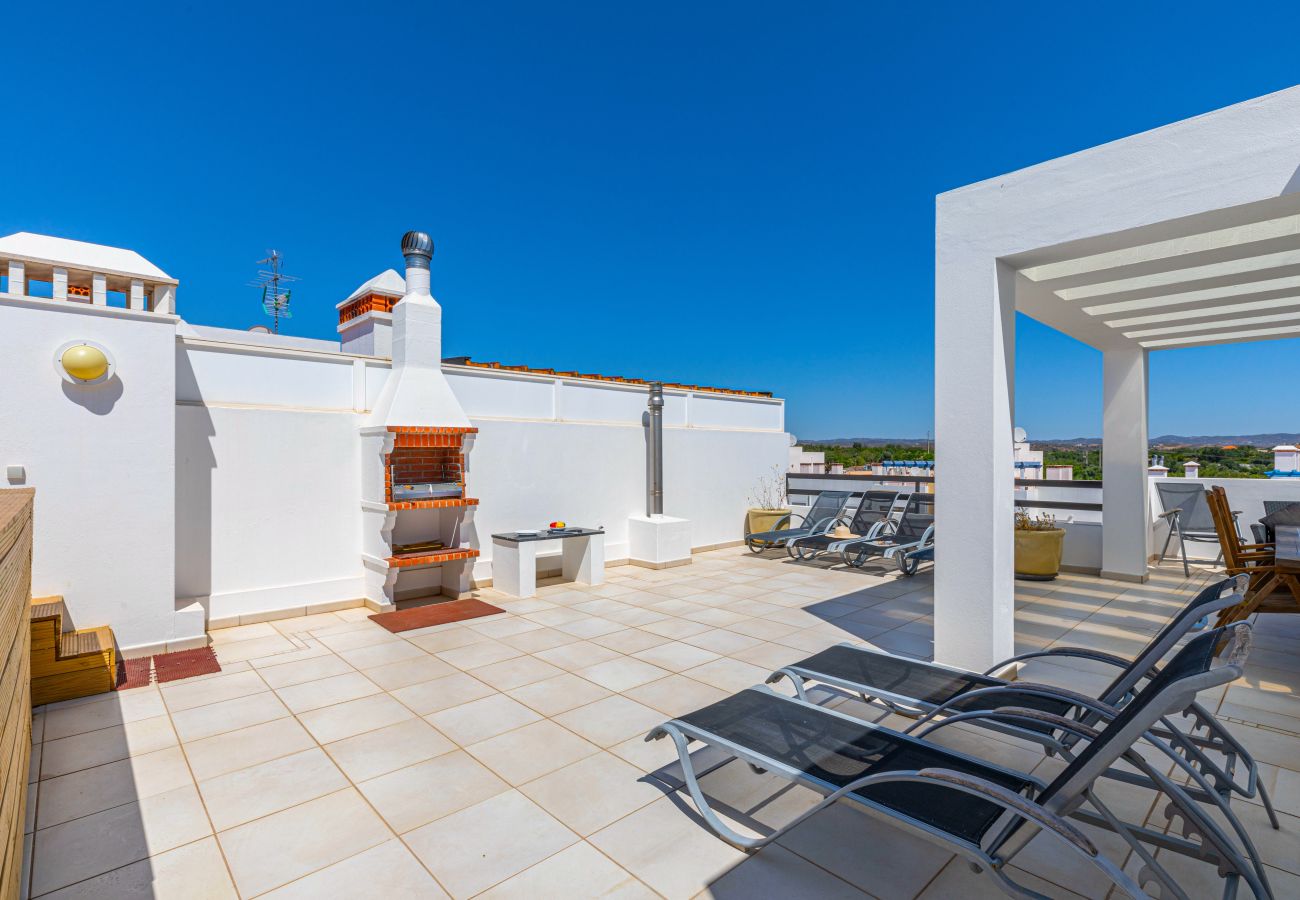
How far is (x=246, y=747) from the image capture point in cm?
335

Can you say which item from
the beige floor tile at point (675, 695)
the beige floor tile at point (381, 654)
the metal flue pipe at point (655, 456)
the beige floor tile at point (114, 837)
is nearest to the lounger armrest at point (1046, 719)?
the beige floor tile at point (675, 695)

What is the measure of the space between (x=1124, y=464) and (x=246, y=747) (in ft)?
30.7

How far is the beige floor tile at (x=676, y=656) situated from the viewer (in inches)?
181

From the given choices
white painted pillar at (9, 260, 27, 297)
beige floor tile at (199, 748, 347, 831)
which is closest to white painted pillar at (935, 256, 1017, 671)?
beige floor tile at (199, 748, 347, 831)

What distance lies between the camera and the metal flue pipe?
29.2 feet

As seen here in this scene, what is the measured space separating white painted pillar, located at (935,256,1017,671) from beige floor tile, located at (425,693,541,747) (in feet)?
9.81

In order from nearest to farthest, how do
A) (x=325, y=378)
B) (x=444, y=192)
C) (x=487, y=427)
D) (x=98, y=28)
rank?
(x=325, y=378) → (x=487, y=427) → (x=98, y=28) → (x=444, y=192)

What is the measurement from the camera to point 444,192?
75.9ft

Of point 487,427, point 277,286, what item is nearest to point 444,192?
point 277,286

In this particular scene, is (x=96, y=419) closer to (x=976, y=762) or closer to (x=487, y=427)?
(x=487, y=427)

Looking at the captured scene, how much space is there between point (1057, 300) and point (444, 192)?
22972mm

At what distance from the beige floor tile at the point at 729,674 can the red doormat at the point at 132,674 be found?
3903 millimetres

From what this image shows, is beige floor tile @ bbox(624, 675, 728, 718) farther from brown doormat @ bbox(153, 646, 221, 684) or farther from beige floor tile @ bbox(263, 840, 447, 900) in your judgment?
brown doormat @ bbox(153, 646, 221, 684)

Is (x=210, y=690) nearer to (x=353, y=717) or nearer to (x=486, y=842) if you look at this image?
(x=353, y=717)
